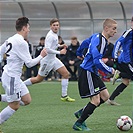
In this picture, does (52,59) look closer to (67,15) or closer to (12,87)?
(12,87)

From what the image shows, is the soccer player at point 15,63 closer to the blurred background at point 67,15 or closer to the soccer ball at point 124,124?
the soccer ball at point 124,124

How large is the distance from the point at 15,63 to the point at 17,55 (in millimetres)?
166

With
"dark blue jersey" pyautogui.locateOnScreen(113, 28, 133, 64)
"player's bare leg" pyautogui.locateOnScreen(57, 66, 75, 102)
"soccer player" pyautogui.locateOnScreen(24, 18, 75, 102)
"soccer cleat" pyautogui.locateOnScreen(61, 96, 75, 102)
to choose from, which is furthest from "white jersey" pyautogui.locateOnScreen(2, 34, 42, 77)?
"soccer cleat" pyautogui.locateOnScreen(61, 96, 75, 102)

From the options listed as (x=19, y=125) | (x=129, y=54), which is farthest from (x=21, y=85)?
(x=129, y=54)

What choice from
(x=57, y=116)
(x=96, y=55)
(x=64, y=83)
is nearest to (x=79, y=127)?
(x=96, y=55)

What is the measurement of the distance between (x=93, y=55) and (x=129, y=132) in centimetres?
129

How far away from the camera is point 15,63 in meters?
8.16

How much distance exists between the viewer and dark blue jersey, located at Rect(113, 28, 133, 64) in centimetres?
1035

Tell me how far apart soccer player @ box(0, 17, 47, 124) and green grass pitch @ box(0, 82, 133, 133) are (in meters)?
0.49

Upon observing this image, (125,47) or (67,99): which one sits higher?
(125,47)

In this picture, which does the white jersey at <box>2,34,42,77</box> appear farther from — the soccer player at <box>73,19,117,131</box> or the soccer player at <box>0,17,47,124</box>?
the soccer player at <box>73,19,117,131</box>

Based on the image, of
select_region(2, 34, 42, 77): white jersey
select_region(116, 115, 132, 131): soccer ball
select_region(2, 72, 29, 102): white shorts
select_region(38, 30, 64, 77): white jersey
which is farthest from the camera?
select_region(38, 30, 64, 77): white jersey

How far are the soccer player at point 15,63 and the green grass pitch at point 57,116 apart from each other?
1.59ft

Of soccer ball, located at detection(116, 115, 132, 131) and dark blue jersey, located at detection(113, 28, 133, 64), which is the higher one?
dark blue jersey, located at detection(113, 28, 133, 64)
